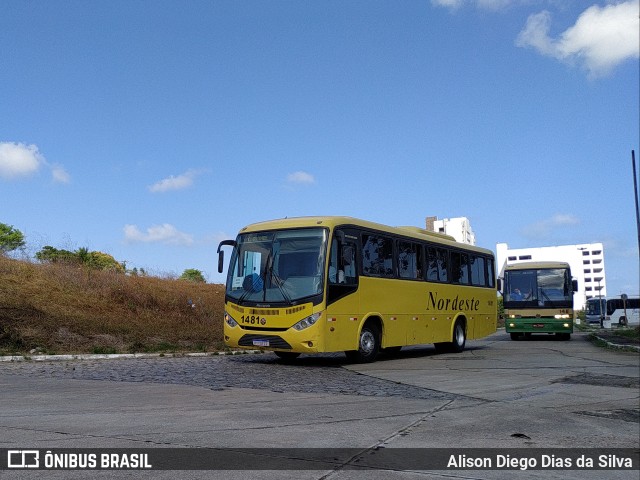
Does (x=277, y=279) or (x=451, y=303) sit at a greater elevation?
(x=277, y=279)

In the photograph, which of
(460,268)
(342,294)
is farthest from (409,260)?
(460,268)

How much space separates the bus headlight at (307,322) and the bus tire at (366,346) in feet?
6.19

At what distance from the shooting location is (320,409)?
337 inches

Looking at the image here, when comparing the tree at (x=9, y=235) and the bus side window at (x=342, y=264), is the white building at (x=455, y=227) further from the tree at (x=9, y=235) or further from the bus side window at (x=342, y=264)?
the bus side window at (x=342, y=264)

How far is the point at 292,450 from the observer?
19.9 feet

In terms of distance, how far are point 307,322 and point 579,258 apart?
170129 millimetres

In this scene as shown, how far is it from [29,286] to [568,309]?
2221 centimetres

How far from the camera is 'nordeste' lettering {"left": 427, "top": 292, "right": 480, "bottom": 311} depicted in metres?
19.8

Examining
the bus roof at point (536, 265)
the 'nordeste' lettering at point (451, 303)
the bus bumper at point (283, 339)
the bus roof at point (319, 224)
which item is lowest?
the bus bumper at point (283, 339)

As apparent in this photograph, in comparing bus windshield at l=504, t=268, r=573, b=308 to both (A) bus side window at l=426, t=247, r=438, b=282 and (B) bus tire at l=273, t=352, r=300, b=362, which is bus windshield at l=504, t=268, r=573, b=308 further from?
(B) bus tire at l=273, t=352, r=300, b=362

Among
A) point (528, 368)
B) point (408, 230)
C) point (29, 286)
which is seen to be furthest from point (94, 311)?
point (528, 368)

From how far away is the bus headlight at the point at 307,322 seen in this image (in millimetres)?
14594

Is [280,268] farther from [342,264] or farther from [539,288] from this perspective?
[539,288]

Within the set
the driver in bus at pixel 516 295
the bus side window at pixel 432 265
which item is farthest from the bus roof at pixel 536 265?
the bus side window at pixel 432 265
